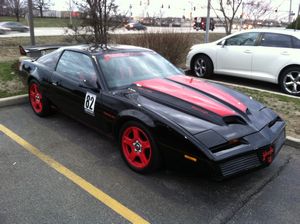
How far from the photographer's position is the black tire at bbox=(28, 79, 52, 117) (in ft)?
17.6

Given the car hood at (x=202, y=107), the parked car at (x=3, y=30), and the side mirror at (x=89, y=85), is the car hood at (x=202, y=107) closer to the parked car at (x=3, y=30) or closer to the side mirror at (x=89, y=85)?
the side mirror at (x=89, y=85)

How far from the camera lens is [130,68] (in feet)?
14.4

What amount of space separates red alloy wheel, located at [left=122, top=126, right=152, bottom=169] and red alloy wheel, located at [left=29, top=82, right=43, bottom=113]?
2370 millimetres

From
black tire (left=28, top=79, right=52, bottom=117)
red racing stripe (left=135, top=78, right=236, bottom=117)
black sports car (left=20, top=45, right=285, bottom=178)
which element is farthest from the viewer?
black tire (left=28, top=79, right=52, bottom=117)

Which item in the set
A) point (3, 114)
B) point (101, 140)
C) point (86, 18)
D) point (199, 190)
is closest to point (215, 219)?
point (199, 190)

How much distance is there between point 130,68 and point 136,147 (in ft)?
4.13

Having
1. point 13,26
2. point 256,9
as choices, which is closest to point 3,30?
point 13,26

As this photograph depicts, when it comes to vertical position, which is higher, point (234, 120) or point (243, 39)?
point (243, 39)

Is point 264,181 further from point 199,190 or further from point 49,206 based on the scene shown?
point 49,206

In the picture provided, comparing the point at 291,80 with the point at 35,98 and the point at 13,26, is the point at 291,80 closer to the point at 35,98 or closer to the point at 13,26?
the point at 35,98

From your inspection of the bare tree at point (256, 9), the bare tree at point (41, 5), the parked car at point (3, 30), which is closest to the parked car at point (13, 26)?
the parked car at point (3, 30)

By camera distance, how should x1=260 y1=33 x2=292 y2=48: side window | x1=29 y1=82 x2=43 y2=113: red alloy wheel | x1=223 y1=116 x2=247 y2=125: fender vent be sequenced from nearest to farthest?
x1=223 y1=116 x2=247 y2=125: fender vent → x1=29 y1=82 x2=43 y2=113: red alloy wheel → x1=260 y1=33 x2=292 y2=48: side window

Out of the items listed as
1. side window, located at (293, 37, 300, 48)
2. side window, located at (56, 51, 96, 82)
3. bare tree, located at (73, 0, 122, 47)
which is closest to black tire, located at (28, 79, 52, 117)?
side window, located at (56, 51, 96, 82)

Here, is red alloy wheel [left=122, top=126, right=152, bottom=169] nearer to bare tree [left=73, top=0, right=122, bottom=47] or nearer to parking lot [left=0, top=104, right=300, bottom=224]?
parking lot [left=0, top=104, right=300, bottom=224]
